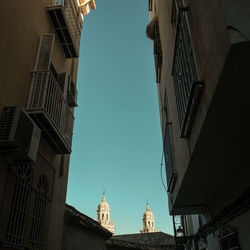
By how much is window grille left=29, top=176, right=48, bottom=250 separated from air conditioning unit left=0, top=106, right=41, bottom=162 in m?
1.60

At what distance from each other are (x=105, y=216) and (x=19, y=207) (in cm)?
6690

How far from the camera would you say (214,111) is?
319cm

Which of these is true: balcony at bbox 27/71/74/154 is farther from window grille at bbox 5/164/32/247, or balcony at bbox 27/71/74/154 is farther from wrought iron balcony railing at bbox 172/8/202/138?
wrought iron balcony railing at bbox 172/8/202/138

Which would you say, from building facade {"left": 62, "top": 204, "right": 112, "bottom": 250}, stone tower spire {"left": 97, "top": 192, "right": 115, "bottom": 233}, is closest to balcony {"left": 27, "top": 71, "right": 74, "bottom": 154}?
building facade {"left": 62, "top": 204, "right": 112, "bottom": 250}

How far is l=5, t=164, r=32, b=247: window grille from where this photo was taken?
465cm

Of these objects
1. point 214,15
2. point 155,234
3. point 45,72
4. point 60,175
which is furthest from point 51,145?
point 155,234

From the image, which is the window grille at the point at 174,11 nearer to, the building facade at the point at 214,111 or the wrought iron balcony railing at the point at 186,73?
the building facade at the point at 214,111

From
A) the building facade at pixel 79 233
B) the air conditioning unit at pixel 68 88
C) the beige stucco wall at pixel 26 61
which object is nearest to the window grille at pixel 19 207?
the beige stucco wall at pixel 26 61

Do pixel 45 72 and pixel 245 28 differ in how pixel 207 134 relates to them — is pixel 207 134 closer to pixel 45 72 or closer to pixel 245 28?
pixel 245 28

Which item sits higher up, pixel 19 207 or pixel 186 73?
pixel 186 73

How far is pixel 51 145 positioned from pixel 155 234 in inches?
1258

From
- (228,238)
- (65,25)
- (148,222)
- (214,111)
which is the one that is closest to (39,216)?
(228,238)

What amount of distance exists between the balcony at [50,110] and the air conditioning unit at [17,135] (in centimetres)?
97

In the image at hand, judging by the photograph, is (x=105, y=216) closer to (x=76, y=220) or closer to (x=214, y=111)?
(x=76, y=220)
